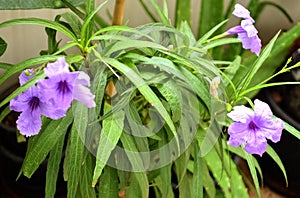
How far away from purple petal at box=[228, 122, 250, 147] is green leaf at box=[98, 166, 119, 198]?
0.23m

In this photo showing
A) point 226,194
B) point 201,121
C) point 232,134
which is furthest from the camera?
point 226,194

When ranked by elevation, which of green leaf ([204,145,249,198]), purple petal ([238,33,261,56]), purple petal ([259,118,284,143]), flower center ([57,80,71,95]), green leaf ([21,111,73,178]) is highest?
flower center ([57,80,71,95])

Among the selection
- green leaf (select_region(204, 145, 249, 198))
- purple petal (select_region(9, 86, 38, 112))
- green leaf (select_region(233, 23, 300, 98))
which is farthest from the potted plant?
green leaf (select_region(233, 23, 300, 98))

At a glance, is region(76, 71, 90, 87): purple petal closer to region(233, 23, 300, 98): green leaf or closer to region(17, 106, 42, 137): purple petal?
region(17, 106, 42, 137): purple petal

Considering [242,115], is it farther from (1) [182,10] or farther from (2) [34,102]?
(1) [182,10]

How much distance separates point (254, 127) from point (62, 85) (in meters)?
0.30

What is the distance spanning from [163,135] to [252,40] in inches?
8.8

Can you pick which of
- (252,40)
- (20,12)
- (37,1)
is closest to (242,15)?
(252,40)

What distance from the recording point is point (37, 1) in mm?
917

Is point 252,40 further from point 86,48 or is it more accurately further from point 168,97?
point 86,48

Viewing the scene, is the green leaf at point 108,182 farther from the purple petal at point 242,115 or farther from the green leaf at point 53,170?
the purple petal at point 242,115

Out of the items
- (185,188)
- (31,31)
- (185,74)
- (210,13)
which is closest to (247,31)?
(185,74)

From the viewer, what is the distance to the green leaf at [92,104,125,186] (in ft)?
2.67

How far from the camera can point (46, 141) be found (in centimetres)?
87
